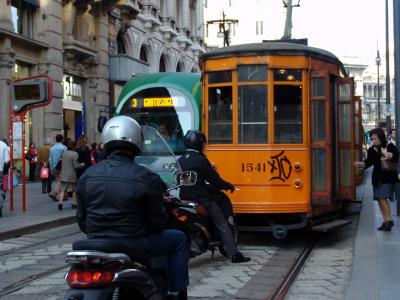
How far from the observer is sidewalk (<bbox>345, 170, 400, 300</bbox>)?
6523mm

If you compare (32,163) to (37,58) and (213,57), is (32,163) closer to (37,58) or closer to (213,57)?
(37,58)

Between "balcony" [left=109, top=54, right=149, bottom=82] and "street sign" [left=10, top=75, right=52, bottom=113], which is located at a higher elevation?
"balcony" [left=109, top=54, right=149, bottom=82]

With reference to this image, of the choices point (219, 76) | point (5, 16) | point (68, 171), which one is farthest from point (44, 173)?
point (219, 76)

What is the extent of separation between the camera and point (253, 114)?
9.71m

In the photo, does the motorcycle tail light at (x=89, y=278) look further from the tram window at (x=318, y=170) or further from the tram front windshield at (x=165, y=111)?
the tram front windshield at (x=165, y=111)

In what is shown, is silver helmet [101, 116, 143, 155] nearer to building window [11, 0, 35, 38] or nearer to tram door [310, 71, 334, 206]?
tram door [310, 71, 334, 206]

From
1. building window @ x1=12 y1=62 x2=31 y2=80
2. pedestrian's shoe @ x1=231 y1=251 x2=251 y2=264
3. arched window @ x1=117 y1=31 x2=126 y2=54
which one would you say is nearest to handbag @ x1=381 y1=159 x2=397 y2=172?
pedestrian's shoe @ x1=231 y1=251 x2=251 y2=264

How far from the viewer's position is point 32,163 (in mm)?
22906

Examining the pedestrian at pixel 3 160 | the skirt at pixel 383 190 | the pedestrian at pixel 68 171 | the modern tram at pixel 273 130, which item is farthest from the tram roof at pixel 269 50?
the pedestrian at pixel 68 171

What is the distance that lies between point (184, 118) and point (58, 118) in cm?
1174

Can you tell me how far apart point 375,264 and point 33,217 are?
7.44 m

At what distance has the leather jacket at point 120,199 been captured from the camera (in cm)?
405

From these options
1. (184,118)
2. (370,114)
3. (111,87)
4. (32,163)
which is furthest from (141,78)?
(370,114)

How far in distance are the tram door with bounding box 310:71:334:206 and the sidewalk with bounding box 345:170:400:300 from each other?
991 mm
